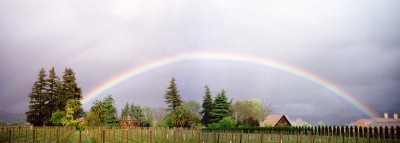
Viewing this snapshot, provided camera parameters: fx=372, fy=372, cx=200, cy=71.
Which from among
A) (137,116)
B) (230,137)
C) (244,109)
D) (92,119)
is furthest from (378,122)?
(92,119)

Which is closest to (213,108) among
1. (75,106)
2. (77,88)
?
(75,106)

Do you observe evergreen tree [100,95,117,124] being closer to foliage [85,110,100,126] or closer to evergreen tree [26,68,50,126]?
foliage [85,110,100,126]

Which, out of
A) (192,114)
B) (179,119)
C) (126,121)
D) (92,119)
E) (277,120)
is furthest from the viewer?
(192,114)

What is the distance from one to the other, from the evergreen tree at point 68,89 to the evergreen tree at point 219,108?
3279cm

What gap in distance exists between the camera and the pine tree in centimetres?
8600

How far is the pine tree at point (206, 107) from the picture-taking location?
86000mm

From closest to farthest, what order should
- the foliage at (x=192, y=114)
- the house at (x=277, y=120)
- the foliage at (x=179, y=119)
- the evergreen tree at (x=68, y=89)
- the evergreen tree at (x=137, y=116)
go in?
1. the house at (x=277, y=120)
2. the evergreen tree at (x=137, y=116)
3. the foliage at (x=179, y=119)
4. the foliage at (x=192, y=114)
5. the evergreen tree at (x=68, y=89)

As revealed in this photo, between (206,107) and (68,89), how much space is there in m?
34.7

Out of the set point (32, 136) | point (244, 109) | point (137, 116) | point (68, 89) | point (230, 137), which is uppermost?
point (68, 89)

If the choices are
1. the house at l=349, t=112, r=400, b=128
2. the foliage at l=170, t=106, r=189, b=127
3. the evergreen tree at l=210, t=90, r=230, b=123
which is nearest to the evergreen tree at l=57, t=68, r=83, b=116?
the foliage at l=170, t=106, r=189, b=127

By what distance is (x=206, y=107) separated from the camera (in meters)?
88.9

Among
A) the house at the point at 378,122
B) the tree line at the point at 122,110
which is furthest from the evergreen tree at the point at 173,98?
the house at the point at 378,122

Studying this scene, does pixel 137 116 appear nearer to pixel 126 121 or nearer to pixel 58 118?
pixel 126 121

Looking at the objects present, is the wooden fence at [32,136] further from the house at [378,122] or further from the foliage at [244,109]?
the house at [378,122]
